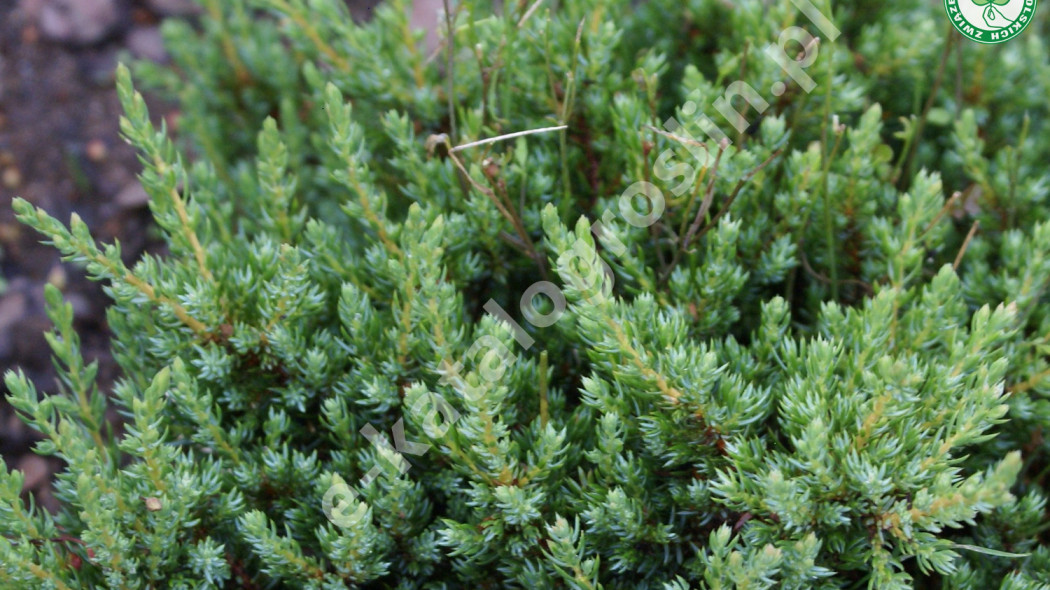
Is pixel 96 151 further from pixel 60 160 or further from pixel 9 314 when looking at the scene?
pixel 9 314

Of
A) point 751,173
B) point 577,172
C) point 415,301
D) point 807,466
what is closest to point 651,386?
point 807,466

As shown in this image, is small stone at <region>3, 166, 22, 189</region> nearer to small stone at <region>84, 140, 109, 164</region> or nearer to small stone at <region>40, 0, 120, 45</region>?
small stone at <region>84, 140, 109, 164</region>

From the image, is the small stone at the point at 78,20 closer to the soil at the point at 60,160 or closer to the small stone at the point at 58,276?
the soil at the point at 60,160

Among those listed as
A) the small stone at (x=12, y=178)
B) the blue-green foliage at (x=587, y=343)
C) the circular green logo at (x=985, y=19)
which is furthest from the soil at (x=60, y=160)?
the circular green logo at (x=985, y=19)

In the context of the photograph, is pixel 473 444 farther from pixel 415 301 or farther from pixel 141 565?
pixel 141 565

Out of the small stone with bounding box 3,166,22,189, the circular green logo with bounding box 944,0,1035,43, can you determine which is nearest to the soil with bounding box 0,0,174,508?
the small stone with bounding box 3,166,22,189
